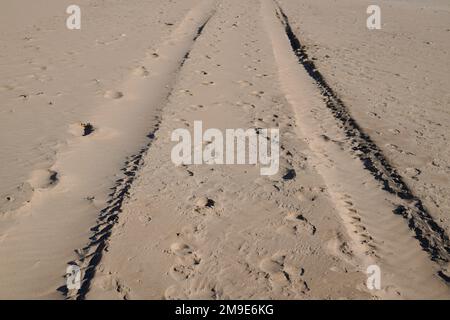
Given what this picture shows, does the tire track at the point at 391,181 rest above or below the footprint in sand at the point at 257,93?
below

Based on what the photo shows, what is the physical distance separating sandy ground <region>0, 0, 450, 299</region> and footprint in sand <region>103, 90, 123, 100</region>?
0.01 metres

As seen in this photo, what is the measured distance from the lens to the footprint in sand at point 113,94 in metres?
5.84

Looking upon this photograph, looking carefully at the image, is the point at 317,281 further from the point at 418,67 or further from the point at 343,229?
the point at 418,67

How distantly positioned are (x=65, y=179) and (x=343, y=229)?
9.01 ft

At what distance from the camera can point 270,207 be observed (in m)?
3.71

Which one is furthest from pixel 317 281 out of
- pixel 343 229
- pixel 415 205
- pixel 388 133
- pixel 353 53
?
pixel 353 53

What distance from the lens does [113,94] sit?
19.4 ft

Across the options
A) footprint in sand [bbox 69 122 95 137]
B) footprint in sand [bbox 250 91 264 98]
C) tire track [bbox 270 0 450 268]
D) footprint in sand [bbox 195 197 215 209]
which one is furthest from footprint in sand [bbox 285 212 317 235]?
footprint in sand [bbox 250 91 264 98]

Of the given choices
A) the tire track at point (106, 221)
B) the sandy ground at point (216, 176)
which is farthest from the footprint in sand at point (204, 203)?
the tire track at point (106, 221)

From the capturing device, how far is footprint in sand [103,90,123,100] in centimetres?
584

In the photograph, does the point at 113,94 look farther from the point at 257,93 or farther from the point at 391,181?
the point at 391,181

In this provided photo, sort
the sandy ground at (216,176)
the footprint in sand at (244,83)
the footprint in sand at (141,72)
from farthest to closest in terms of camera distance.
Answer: the footprint in sand at (141,72) → the footprint in sand at (244,83) → the sandy ground at (216,176)

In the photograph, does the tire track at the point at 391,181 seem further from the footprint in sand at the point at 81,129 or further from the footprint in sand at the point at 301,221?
the footprint in sand at the point at 81,129

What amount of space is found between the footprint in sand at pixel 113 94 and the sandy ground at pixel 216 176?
0.01 metres
